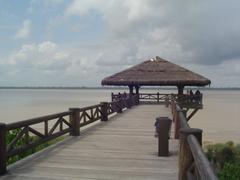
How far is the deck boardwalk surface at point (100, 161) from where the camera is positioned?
6.27 m

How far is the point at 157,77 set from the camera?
92.3 ft

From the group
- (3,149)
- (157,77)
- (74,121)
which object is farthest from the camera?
(157,77)

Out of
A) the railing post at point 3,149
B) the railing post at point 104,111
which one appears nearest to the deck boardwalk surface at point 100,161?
the railing post at point 3,149

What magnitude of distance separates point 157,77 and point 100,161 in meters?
21.1

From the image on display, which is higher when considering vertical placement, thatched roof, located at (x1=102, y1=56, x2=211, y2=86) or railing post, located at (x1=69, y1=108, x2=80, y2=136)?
thatched roof, located at (x1=102, y1=56, x2=211, y2=86)

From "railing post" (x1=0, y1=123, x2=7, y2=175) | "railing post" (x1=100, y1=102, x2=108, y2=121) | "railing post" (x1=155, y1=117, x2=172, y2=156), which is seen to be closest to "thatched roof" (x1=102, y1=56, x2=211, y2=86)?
"railing post" (x1=100, y1=102, x2=108, y2=121)

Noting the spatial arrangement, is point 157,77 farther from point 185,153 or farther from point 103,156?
point 185,153

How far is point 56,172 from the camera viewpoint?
6.41 meters

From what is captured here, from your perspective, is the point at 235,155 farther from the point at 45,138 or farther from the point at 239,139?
the point at 45,138

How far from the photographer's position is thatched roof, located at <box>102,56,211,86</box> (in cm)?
2737

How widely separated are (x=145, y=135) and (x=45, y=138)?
3620mm

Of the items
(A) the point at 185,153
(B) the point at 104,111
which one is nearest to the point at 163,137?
(A) the point at 185,153

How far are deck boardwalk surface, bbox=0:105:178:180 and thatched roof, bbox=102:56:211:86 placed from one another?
16.8 metres

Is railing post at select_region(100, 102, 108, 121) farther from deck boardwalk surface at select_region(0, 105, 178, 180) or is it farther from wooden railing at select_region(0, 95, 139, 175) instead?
deck boardwalk surface at select_region(0, 105, 178, 180)
